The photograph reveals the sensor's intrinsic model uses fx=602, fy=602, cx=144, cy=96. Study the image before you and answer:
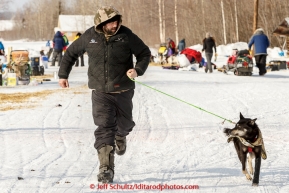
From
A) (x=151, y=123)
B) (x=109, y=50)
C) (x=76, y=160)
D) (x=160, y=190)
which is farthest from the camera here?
(x=151, y=123)

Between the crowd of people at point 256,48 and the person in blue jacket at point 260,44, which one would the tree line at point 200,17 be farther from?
the person in blue jacket at point 260,44

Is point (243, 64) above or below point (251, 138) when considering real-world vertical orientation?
above

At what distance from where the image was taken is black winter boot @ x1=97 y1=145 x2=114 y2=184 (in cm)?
544

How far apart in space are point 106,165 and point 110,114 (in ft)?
1.61

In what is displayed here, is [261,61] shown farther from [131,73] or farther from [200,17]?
[200,17]

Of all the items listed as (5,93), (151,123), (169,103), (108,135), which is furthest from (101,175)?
(5,93)

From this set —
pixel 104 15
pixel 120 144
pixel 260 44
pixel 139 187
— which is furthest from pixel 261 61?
pixel 139 187

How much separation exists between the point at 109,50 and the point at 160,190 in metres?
1.39

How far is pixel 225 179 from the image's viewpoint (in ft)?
18.6

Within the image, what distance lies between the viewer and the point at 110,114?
569 cm

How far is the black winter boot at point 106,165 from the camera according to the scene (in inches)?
214

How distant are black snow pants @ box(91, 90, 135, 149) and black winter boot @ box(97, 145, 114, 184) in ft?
0.19

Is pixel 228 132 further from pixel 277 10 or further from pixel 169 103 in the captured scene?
pixel 277 10

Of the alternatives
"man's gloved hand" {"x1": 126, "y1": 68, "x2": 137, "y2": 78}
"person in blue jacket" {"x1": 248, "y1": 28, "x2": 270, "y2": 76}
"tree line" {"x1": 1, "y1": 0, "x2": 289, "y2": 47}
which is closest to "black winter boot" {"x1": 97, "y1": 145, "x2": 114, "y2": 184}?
"man's gloved hand" {"x1": 126, "y1": 68, "x2": 137, "y2": 78}
